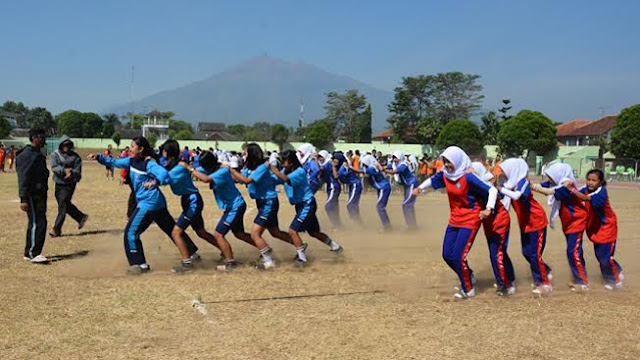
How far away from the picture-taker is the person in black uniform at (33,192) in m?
8.31

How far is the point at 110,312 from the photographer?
6090 millimetres

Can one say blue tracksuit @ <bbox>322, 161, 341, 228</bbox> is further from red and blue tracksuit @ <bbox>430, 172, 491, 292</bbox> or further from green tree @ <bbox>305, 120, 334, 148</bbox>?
green tree @ <bbox>305, 120, 334, 148</bbox>

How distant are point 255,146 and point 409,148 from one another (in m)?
52.7

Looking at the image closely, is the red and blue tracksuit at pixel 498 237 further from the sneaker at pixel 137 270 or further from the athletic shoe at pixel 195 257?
the sneaker at pixel 137 270

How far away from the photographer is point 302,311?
246 inches

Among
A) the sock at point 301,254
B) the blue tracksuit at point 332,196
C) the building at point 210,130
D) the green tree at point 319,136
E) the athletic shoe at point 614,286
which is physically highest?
the building at point 210,130

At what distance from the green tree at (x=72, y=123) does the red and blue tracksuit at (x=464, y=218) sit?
94.4 metres

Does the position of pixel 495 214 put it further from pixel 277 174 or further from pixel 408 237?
pixel 408 237

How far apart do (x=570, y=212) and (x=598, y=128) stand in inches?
2567

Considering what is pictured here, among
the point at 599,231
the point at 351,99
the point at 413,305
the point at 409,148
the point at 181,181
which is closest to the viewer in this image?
the point at 413,305

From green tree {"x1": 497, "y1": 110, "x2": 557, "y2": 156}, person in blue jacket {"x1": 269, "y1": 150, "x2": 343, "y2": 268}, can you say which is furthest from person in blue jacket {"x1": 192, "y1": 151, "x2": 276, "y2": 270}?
green tree {"x1": 497, "y1": 110, "x2": 557, "y2": 156}

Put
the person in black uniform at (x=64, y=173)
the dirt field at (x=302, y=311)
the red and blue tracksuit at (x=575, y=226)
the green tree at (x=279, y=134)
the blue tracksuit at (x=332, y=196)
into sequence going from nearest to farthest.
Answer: the dirt field at (x=302, y=311) < the red and blue tracksuit at (x=575, y=226) < the person in black uniform at (x=64, y=173) < the blue tracksuit at (x=332, y=196) < the green tree at (x=279, y=134)

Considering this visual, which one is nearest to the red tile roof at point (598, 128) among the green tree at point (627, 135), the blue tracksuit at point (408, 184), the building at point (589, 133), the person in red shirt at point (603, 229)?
the building at point (589, 133)

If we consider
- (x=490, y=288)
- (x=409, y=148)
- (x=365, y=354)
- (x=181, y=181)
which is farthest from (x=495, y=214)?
(x=409, y=148)
